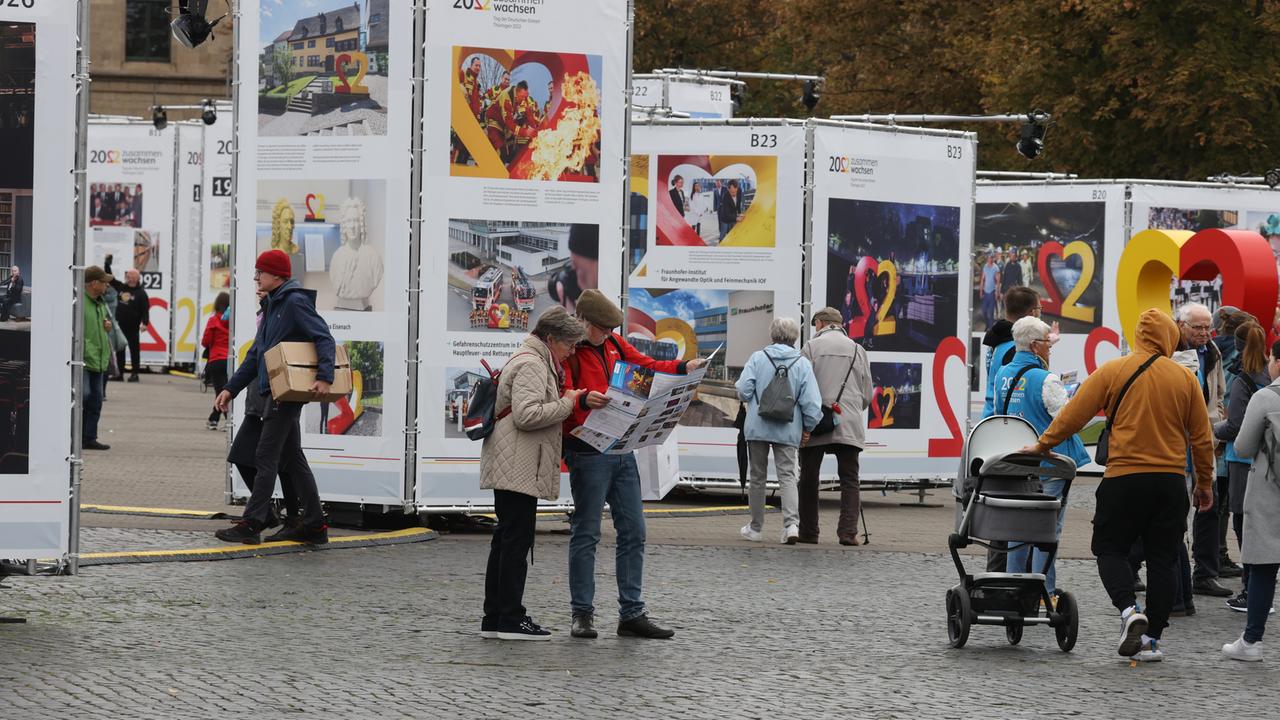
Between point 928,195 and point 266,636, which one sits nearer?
point 266,636

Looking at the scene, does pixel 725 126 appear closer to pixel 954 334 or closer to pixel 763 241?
pixel 763 241

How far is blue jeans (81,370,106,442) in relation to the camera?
20.7 m

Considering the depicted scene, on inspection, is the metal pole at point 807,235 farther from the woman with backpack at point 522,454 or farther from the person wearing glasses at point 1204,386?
the woman with backpack at point 522,454

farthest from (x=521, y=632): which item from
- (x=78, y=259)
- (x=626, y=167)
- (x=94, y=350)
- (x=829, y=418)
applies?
(x=94, y=350)

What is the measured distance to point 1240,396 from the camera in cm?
1255

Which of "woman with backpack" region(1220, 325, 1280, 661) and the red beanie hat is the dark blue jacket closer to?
the red beanie hat

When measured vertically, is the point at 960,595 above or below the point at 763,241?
below

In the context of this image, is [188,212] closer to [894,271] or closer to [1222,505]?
[894,271]

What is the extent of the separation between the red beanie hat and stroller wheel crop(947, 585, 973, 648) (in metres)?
5.10

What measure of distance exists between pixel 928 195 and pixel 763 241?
66.9 inches

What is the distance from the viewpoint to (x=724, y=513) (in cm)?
1753

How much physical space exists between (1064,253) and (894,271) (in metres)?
5.55

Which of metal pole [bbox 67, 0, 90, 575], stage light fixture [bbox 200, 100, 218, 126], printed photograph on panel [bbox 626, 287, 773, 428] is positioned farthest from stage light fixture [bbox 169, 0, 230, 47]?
stage light fixture [bbox 200, 100, 218, 126]

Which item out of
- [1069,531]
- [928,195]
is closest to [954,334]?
[928,195]
